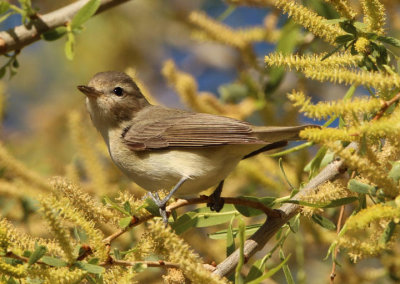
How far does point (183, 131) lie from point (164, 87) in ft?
11.9

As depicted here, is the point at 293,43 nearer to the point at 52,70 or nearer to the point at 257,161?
the point at 257,161

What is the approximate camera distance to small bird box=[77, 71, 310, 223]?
117 inches

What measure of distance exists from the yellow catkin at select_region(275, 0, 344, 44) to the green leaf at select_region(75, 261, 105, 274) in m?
1.01

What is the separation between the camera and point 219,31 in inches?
145

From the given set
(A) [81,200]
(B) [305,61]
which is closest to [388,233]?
(B) [305,61]

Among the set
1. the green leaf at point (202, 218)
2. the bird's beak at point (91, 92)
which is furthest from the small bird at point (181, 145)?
the green leaf at point (202, 218)

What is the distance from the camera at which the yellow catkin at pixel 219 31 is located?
11.8 feet

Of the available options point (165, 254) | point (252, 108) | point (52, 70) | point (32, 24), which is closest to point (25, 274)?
point (165, 254)

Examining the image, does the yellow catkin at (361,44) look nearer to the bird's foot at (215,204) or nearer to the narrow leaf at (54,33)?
the bird's foot at (215,204)

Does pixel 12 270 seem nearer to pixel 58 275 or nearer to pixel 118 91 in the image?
pixel 58 275

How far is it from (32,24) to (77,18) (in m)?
0.37

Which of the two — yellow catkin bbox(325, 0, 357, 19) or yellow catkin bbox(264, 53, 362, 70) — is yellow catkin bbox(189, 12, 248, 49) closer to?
yellow catkin bbox(325, 0, 357, 19)

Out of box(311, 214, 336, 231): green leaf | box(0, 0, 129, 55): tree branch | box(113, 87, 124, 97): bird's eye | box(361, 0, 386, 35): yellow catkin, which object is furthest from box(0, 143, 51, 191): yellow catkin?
box(361, 0, 386, 35): yellow catkin

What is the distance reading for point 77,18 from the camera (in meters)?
2.74
